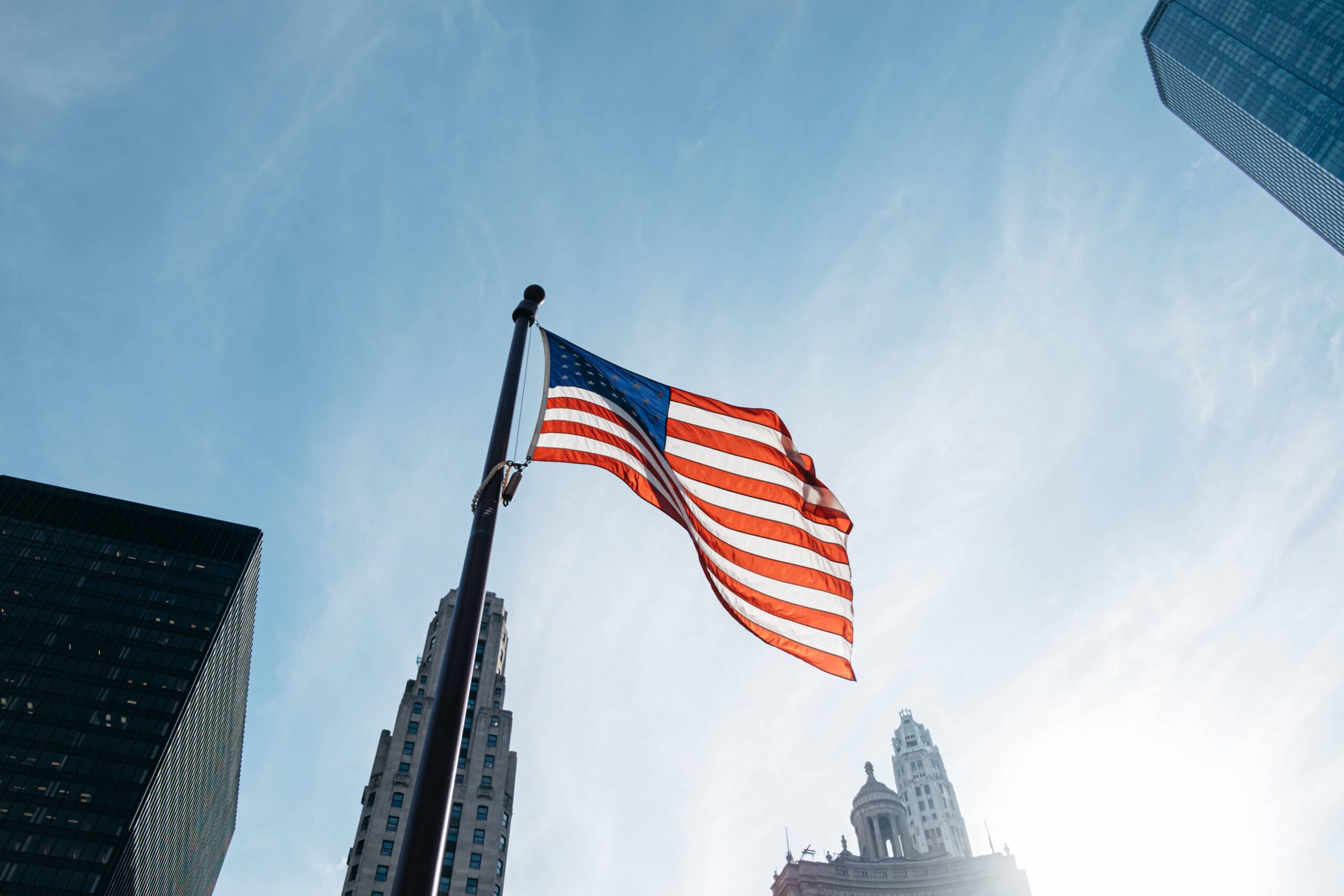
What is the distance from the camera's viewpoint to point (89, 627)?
131 metres

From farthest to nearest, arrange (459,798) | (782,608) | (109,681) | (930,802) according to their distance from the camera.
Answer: (930,802)
(109,681)
(459,798)
(782,608)

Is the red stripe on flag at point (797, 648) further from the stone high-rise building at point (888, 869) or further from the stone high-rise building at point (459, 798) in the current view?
the stone high-rise building at point (888, 869)

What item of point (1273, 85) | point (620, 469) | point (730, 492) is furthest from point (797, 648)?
point (1273, 85)

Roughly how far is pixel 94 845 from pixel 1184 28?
721ft

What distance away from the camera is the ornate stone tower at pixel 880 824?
472 feet

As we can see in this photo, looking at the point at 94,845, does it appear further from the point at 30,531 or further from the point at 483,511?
the point at 483,511

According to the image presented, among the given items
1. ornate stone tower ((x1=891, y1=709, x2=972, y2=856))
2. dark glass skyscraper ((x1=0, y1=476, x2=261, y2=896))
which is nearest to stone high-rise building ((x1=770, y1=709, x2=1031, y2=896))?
ornate stone tower ((x1=891, y1=709, x2=972, y2=856))

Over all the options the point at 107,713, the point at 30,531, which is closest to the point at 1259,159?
the point at 107,713

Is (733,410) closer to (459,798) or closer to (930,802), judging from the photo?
(459,798)

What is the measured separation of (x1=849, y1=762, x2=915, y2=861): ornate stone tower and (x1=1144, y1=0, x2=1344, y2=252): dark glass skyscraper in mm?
119894

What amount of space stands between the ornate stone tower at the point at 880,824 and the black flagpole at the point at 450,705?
14841 cm

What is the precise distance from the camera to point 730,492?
633 inches

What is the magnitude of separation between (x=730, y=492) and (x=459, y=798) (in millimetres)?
86815

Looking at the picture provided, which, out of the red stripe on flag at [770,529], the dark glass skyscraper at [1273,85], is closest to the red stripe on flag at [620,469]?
the red stripe on flag at [770,529]
